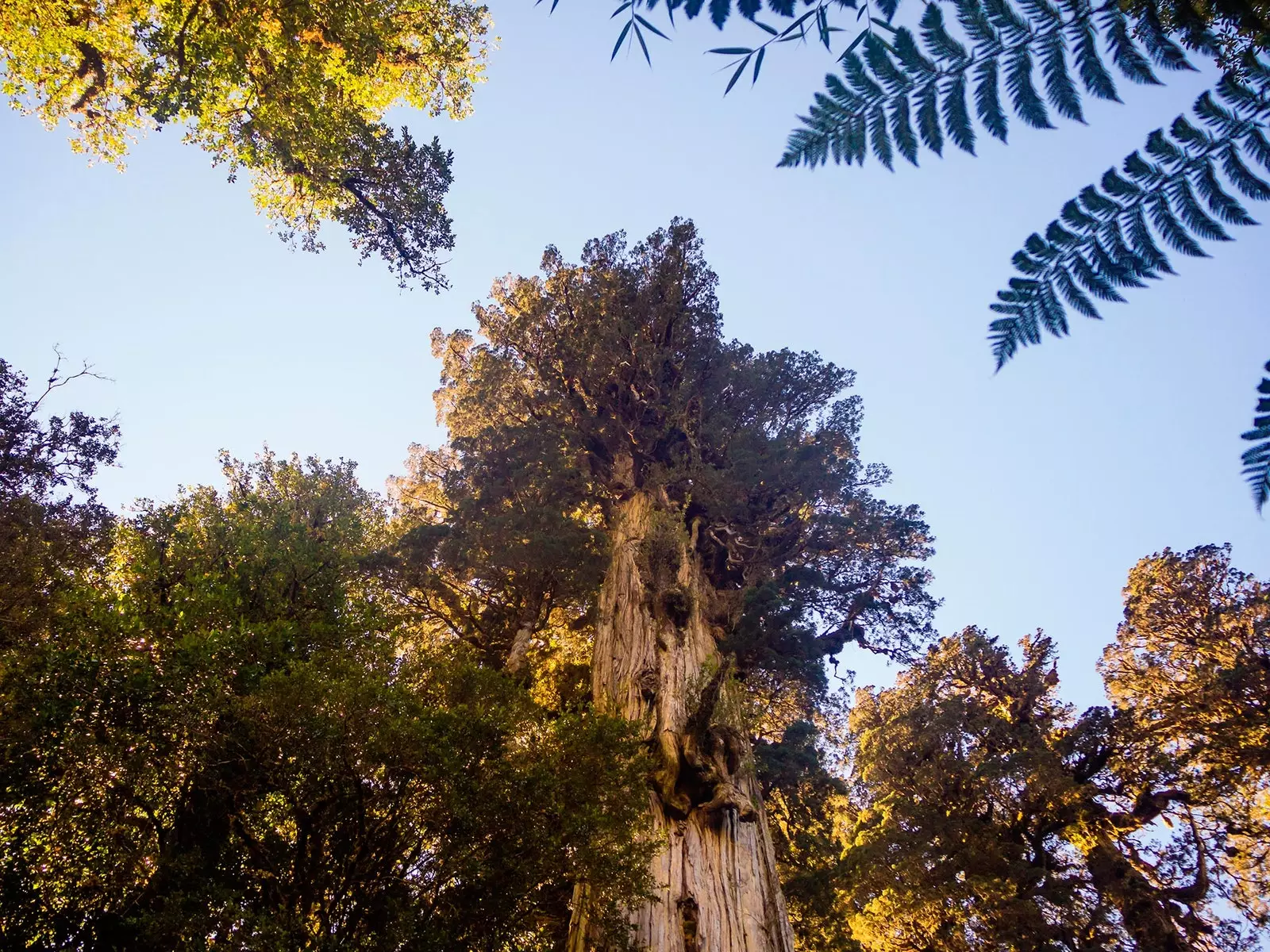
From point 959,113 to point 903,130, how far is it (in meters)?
0.16

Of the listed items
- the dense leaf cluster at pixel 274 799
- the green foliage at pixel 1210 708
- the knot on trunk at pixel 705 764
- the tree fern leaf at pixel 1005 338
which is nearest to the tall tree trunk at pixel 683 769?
the knot on trunk at pixel 705 764

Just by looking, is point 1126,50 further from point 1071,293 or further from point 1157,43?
point 1071,293

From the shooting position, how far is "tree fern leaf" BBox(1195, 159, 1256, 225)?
161 centimetres

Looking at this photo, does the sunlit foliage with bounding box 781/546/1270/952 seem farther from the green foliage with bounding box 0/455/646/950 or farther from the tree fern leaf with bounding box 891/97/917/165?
the tree fern leaf with bounding box 891/97/917/165

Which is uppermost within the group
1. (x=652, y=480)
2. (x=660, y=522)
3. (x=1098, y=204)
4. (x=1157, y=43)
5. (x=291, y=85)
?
(x=291, y=85)

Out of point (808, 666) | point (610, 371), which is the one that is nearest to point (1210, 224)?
point (808, 666)

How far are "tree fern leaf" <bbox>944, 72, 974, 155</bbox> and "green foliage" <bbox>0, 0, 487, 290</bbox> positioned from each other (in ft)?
32.1

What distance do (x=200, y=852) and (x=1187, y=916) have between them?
15.2m

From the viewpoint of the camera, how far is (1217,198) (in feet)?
5.38

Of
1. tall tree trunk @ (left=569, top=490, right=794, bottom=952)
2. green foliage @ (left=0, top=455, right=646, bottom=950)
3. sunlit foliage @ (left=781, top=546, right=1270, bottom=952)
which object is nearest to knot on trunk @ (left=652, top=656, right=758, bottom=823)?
tall tree trunk @ (left=569, top=490, right=794, bottom=952)

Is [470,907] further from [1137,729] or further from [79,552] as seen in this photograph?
[1137,729]

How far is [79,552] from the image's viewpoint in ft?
28.5

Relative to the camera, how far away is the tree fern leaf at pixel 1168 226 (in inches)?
65.1

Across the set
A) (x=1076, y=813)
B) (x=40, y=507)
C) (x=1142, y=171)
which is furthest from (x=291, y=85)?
(x=1076, y=813)
